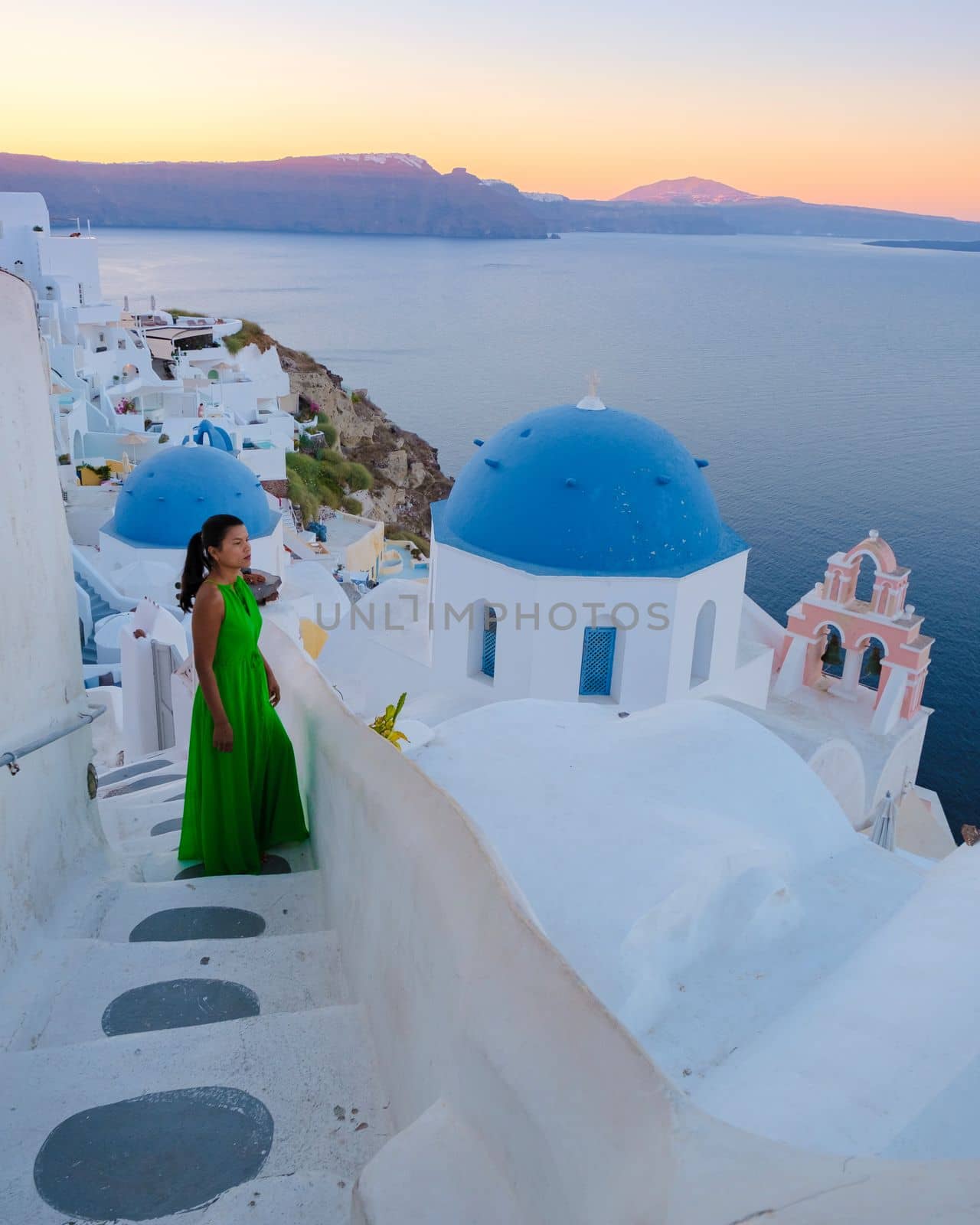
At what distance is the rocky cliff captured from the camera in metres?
40.5

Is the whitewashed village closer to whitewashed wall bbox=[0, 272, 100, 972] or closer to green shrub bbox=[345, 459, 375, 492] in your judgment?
whitewashed wall bbox=[0, 272, 100, 972]

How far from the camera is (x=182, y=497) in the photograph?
1220 centimetres

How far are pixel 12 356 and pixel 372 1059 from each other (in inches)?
80.0

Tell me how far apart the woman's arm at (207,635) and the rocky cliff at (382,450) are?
3522 centimetres

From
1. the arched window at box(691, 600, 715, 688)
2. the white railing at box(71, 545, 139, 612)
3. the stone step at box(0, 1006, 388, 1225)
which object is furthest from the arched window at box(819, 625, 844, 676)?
the stone step at box(0, 1006, 388, 1225)

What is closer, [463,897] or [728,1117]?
[463,897]

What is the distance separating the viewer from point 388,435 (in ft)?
148

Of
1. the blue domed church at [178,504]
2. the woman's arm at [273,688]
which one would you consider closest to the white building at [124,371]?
the blue domed church at [178,504]

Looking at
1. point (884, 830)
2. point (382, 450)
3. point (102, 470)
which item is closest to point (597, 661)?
point (884, 830)

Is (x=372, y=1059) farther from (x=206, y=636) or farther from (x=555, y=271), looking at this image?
(x=555, y=271)

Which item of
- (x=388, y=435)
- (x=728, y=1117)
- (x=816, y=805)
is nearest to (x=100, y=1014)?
(x=728, y=1117)

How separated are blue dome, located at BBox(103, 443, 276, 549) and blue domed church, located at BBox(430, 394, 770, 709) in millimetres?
4206

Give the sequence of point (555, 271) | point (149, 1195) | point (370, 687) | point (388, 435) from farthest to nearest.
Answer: point (555, 271), point (388, 435), point (370, 687), point (149, 1195)

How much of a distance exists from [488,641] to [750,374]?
59.9 m
